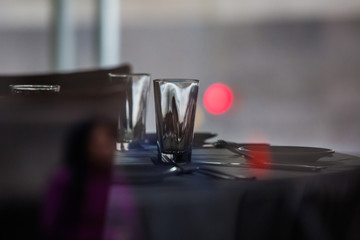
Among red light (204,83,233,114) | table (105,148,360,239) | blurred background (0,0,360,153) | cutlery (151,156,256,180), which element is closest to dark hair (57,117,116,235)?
table (105,148,360,239)

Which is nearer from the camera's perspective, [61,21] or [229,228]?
[229,228]

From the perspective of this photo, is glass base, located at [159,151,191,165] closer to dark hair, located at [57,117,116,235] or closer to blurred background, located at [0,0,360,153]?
dark hair, located at [57,117,116,235]

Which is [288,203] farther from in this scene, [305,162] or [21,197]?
[21,197]

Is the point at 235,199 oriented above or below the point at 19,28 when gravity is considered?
below

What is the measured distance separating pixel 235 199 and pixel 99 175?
0.84 feet

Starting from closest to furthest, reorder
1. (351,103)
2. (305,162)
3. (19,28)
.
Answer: (305,162) → (351,103) → (19,28)

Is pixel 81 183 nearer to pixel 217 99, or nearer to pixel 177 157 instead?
pixel 177 157

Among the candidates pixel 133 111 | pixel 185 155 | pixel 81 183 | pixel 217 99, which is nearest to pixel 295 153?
pixel 185 155

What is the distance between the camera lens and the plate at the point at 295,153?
1.01 meters

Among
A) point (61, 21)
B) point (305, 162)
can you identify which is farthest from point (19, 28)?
point (305, 162)

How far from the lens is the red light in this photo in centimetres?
991

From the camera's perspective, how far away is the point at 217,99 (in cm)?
1007

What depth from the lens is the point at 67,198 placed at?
0.58 metres

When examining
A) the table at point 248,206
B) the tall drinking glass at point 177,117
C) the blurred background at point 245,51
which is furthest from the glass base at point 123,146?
the blurred background at point 245,51
